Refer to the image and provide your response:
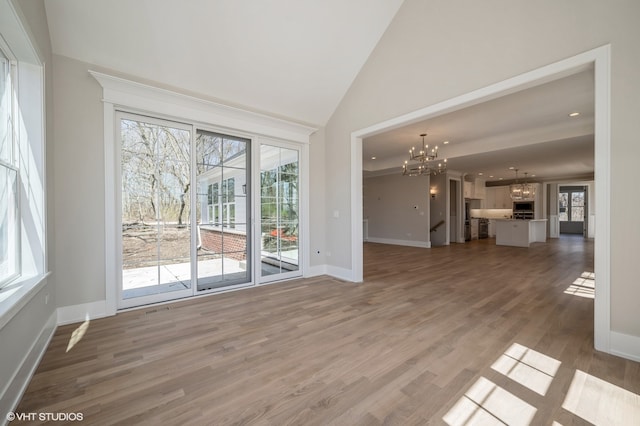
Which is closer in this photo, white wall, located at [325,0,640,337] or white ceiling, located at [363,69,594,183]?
white wall, located at [325,0,640,337]

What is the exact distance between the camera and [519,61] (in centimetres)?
269

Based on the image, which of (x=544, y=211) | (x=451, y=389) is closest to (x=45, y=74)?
(x=451, y=389)

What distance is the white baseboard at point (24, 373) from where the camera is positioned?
4.97 ft

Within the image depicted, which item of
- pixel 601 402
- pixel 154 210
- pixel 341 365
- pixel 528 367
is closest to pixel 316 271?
pixel 154 210

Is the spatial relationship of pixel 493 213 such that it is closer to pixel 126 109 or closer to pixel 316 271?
pixel 316 271

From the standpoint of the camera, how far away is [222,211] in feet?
13.3

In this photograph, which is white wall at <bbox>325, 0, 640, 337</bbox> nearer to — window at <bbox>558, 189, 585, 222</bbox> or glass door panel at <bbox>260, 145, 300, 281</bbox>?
glass door panel at <bbox>260, 145, 300, 281</bbox>

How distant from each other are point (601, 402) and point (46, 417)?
3.31m

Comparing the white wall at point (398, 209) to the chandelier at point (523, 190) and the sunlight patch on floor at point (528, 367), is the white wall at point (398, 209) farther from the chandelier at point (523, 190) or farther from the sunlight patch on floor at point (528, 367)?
the sunlight patch on floor at point (528, 367)

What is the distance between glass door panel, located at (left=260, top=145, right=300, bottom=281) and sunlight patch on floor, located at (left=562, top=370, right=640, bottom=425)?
3715 mm

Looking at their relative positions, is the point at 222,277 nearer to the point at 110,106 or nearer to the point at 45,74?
the point at 110,106

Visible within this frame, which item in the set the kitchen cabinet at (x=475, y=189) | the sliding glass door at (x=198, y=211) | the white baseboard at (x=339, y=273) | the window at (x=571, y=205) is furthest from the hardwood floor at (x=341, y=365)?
the window at (x=571, y=205)

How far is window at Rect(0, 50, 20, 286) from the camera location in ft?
6.38

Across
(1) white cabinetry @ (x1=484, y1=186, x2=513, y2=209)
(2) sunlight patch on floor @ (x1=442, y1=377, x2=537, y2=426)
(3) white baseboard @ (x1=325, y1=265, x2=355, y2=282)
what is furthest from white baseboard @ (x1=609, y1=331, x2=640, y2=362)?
(1) white cabinetry @ (x1=484, y1=186, x2=513, y2=209)
